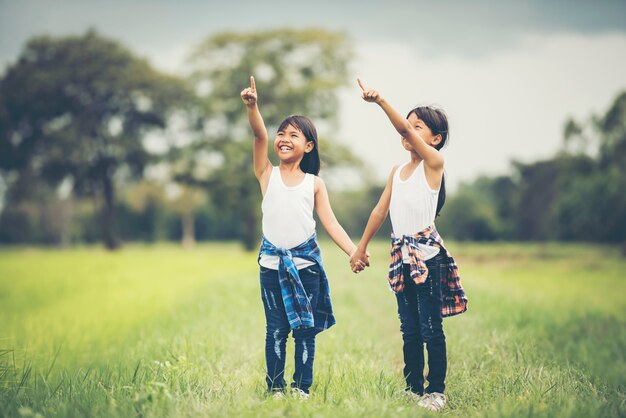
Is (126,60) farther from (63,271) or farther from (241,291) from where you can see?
(241,291)

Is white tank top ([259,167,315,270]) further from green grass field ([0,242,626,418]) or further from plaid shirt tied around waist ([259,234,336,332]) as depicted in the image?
green grass field ([0,242,626,418])

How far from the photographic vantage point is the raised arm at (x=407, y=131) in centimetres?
341

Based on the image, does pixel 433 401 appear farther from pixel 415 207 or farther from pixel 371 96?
pixel 371 96

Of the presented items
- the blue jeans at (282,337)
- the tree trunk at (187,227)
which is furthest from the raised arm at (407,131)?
the tree trunk at (187,227)

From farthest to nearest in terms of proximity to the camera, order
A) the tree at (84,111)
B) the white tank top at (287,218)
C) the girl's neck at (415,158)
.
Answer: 1. the tree at (84,111)
2. the girl's neck at (415,158)
3. the white tank top at (287,218)

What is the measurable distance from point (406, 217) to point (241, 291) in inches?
255

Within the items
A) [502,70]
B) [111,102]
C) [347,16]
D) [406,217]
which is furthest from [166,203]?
[406,217]

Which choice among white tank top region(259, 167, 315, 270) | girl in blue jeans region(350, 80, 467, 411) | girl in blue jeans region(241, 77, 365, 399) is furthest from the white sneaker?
girl in blue jeans region(350, 80, 467, 411)

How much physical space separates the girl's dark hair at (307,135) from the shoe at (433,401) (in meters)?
1.73

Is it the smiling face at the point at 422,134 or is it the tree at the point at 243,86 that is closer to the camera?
the smiling face at the point at 422,134

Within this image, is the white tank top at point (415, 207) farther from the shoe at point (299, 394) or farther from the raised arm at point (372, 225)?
the shoe at point (299, 394)

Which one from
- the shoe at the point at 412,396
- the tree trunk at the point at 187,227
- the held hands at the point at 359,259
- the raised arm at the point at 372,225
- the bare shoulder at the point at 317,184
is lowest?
the tree trunk at the point at 187,227

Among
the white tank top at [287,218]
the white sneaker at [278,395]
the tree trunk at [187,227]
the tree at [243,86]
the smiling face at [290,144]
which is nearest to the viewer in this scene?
the white sneaker at [278,395]

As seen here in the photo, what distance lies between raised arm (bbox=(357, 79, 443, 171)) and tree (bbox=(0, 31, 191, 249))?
26815 mm
